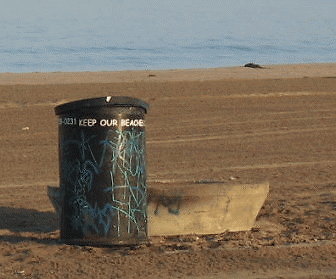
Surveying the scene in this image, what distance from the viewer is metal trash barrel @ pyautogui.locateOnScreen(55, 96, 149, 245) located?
9094 millimetres

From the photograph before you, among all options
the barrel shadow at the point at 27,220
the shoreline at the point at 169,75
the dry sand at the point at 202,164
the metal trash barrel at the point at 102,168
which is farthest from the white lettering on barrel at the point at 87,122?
the shoreline at the point at 169,75

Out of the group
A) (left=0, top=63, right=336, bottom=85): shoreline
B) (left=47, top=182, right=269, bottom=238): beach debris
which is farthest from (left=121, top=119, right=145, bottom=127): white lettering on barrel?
(left=0, top=63, right=336, bottom=85): shoreline

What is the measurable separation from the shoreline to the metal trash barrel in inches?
614

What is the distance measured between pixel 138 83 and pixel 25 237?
13988mm

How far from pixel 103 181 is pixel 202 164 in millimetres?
5187

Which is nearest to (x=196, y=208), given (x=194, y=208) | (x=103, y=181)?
(x=194, y=208)

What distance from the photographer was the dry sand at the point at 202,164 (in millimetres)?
8984

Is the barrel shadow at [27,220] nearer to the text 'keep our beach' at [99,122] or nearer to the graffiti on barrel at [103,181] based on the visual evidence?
the graffiti on barrel at [103,181]

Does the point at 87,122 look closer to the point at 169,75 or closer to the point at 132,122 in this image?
the point at 132,122

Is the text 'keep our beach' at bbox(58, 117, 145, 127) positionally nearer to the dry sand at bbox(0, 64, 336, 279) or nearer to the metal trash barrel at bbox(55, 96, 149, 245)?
the metal trash barrel at bbox(55, 96, 149, 245)

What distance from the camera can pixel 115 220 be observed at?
920cm

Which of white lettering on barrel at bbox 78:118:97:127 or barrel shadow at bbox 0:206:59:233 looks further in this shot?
barrel shadow at bbox 0:206:59:233

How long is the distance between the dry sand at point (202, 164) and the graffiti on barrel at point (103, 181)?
22cm

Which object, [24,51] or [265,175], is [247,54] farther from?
[265,175]
